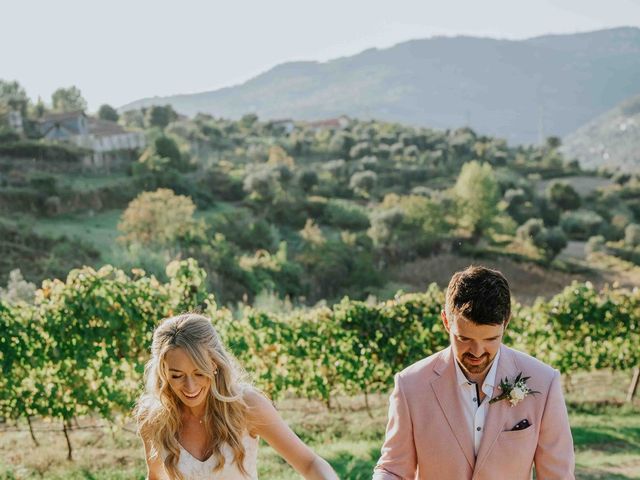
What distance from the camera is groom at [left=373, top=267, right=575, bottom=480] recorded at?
8.26 ft

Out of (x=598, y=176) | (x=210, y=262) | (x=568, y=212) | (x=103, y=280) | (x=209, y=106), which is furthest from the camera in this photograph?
(x=209, y=106)

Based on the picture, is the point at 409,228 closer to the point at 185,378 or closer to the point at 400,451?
the point at 185,378

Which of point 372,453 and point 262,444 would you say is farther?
point 262,444

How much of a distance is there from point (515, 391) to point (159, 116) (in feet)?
228

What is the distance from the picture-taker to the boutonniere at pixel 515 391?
8.45 feet

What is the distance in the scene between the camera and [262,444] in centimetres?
880

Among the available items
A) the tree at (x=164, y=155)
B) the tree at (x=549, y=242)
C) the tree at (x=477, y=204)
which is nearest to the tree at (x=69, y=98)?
the tree at (x=164, y=155)

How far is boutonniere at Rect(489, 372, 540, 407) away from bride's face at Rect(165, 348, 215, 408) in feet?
4.00

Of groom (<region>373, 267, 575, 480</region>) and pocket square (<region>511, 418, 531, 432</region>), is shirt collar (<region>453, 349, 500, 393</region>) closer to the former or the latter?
groom (<region>373, 267, 575, 480</region>)

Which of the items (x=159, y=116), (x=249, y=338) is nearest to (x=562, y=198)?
(x=159, y=116)

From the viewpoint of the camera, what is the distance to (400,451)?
2.74 meters

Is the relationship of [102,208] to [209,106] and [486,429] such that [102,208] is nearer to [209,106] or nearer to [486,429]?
[486,429]

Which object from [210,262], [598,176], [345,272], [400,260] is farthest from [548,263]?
[598,176]

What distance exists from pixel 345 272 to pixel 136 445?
25.1 meters
